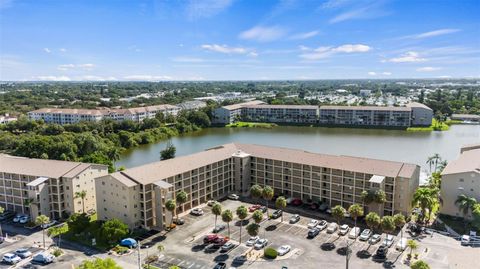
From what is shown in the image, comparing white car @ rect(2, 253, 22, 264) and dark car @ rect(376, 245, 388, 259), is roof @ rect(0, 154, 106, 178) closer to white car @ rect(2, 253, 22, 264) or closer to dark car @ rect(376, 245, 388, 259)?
white car @ rect(2, 253, 22, 264)

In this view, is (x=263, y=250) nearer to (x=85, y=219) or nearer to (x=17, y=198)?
(x=85, y=219)

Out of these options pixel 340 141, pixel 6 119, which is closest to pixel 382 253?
pixel 340 141

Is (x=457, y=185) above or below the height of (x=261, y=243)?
above

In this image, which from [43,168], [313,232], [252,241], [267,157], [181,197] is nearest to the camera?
[252,241]

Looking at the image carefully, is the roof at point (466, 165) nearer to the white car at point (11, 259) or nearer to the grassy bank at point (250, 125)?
the white car at point (11, 259)

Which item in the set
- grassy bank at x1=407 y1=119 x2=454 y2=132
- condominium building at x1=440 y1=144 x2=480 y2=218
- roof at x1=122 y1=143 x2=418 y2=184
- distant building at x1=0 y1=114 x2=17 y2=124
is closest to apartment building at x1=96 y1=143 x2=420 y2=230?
roof at x1=122 y1=143 x2=418 y2=184

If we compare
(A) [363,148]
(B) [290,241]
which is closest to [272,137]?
(A) [363,148]

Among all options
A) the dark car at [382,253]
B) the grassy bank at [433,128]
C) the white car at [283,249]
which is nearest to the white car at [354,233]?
the dark car at [382,253]

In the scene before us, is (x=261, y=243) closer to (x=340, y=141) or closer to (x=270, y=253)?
(x=270, y=253)
